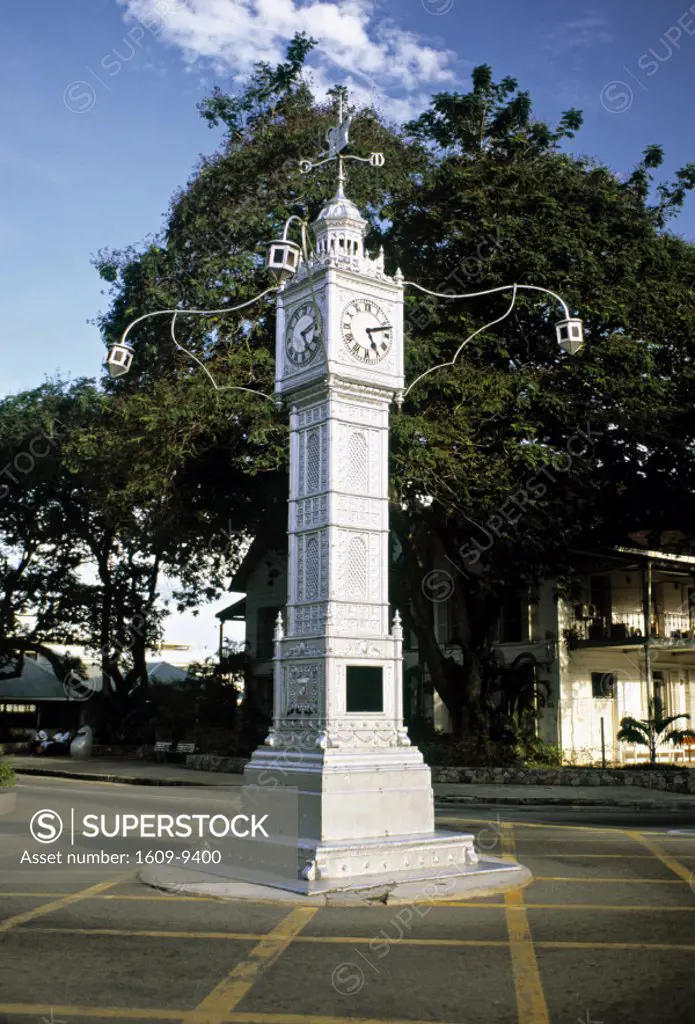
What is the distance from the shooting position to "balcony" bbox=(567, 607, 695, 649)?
27.4 meters

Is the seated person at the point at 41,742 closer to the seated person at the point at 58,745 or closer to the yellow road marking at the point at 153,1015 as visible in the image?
the seated person at the point at 58,745

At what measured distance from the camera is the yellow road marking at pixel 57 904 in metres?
7.87

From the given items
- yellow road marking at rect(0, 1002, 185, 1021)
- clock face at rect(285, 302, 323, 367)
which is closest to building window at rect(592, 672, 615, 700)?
clock face at rect(285, 302, 323, 367)

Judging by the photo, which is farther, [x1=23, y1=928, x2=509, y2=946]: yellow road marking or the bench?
the bench

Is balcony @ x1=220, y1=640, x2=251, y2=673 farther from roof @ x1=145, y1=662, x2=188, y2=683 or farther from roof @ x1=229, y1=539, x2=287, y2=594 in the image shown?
roof @ x1=145, y1=662, x2=188, y2=683

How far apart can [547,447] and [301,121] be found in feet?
32.0

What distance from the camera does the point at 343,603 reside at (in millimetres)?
9984

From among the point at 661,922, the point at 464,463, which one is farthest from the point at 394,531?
the point at 661,922

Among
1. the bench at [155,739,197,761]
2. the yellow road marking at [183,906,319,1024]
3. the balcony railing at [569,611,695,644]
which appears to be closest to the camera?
the yellow road marking at [183,906,319,1024]

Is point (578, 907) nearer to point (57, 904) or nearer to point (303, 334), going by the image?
point (57, 904)

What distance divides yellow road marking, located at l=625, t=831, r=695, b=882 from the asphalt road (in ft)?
0.27

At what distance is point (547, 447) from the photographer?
21.8 metres

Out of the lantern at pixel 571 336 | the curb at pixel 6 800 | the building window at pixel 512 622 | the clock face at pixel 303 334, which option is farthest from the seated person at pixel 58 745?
the lantern at pixel 571 336

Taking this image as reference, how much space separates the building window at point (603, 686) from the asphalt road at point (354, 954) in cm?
1935
